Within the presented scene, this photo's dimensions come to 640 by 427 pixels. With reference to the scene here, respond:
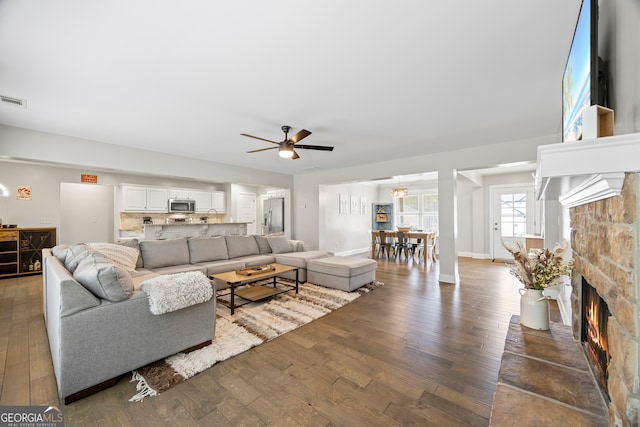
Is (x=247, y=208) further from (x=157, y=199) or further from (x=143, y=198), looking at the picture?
(x=143, y=198)

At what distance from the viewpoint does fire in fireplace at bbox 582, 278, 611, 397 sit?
1169mm

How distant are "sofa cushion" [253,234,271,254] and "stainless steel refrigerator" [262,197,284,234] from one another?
2.58 metres

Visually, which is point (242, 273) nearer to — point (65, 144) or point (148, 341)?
point (148, 341)

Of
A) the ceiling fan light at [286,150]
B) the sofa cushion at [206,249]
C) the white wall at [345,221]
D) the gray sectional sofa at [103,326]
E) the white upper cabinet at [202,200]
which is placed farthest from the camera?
the white upper cabinet at [202,200]

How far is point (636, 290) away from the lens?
31.5 inches

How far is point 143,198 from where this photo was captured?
666 centimetres

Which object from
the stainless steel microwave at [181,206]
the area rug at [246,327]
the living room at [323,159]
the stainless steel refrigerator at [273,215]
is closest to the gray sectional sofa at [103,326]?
the area rug at [246,327]

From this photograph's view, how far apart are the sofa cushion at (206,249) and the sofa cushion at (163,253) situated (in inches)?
4.1

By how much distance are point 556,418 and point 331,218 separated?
6.70m

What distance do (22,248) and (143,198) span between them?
233 centimetres

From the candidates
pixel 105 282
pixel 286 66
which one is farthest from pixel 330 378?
pixel 286 66

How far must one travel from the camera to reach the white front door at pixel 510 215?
663cm

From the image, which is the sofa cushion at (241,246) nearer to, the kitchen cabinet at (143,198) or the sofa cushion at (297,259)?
the sofa cushion at (297,259)

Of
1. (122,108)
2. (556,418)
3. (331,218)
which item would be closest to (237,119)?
(122,108)
